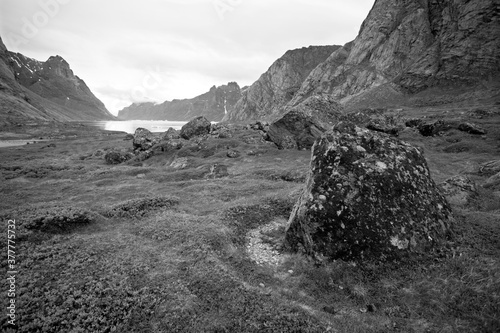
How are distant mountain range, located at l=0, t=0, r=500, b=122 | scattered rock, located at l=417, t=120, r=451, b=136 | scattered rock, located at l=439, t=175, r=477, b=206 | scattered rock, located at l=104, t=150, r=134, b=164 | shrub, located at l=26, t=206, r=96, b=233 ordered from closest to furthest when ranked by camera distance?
shrub, located at l=26, t=206, r=96, b=233 → scattered rock, located at l=439, t=175, r=477, b=206 → scattered rock, located at l=417, t=120, r=451, b=136 → scattered rock, located at l=104, t=150, r=134, b=164 → distant mountain range, located at l=0, t=0, r=500, b=122

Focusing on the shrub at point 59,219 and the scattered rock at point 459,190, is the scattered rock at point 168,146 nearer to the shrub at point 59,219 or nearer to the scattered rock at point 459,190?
the shrub at point 59,219

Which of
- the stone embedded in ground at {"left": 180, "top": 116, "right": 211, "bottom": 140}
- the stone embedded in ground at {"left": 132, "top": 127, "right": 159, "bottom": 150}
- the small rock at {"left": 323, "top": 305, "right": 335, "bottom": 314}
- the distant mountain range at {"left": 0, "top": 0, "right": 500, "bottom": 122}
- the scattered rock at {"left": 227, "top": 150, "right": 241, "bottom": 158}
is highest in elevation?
the distant mountain range at {"left": 0, "top": 0, "right": 500, "bottom": 122}

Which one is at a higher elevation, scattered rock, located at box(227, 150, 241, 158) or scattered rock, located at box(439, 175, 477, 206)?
scattered rock, located at box(227, 150, 241, 158)

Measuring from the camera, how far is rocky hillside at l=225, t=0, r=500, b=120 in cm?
10106

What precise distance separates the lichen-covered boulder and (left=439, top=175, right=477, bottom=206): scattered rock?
5.02 m

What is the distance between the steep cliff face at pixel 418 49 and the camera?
102 m

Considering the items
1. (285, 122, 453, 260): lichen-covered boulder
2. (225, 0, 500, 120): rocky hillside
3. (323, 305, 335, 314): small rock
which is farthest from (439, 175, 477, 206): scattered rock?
(225, 0, 500, 120): rocky hillside

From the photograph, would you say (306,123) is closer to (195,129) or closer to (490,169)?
(490,169)

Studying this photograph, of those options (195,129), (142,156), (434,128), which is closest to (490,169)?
(434,128)

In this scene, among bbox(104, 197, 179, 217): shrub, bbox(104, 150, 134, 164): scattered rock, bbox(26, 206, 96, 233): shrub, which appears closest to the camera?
bbox(26, 206, 96, 233): shrub

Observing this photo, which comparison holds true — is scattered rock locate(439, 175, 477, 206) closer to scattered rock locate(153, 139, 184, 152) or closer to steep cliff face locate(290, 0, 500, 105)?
scattered rock locate(153, 139, 184, 152)

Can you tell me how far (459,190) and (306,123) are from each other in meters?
26.9

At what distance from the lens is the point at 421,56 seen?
12625 centimetres

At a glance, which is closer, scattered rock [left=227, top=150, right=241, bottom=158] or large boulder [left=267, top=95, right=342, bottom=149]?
large boulder [left=267, top=95, right=342, bottom=149]
